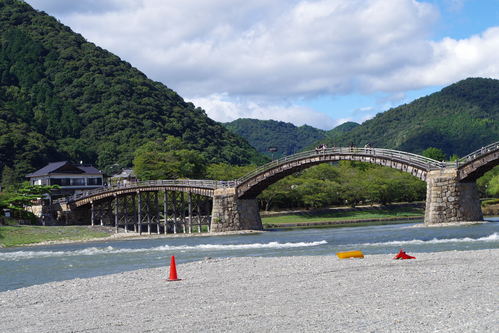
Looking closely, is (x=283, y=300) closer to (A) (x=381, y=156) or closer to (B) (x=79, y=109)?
(A) (x=381, y=156)

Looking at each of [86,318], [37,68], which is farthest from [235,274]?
[37,68]

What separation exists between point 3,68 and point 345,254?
15218 cm

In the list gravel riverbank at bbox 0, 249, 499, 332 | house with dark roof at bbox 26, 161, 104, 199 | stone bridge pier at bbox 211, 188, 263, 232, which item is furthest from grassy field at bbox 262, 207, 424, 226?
gravel riverbank at bbox 0, 249, 499, 332

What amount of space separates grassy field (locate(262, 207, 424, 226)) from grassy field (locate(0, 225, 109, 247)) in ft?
76.6

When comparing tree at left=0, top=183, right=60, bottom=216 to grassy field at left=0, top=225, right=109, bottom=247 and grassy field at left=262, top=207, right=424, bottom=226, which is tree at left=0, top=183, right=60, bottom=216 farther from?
grassy field at left=262, top=207, right=424, bottom=226

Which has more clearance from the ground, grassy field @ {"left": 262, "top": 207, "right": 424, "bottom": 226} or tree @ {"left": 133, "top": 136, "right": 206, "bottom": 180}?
tree @ {"left": 133, "top": 136, "right": 206, "bottom": 180}

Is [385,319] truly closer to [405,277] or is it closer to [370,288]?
[370,288]

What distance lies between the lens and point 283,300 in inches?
672

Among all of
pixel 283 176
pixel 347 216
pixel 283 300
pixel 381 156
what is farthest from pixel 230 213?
pixel 283 300

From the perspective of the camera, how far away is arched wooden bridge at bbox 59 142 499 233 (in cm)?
5262

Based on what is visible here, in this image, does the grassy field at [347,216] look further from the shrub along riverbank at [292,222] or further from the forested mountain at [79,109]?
the forested mountain at [79,109]

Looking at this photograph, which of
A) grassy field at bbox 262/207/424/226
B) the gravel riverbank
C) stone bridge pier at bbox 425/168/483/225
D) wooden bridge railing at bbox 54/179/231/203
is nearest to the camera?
the gravel riverbank

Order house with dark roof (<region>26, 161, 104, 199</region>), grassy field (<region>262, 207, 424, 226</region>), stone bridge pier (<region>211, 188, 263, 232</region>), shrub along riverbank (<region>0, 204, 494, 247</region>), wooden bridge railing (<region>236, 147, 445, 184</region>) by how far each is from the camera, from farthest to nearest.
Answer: house with dark roof (<region>26, 161, 104, 199</region>), grassy field (<region>262, 207, 424, 226</region>), stone bridge pier (<region>211, 188, 263, 232</region>), shrub along riverbank (<region>0, 204, 494, 247</region>), wooden bridge railing (<region>236, 147, 445, 184</region>)

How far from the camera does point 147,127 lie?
138875 millimetres
